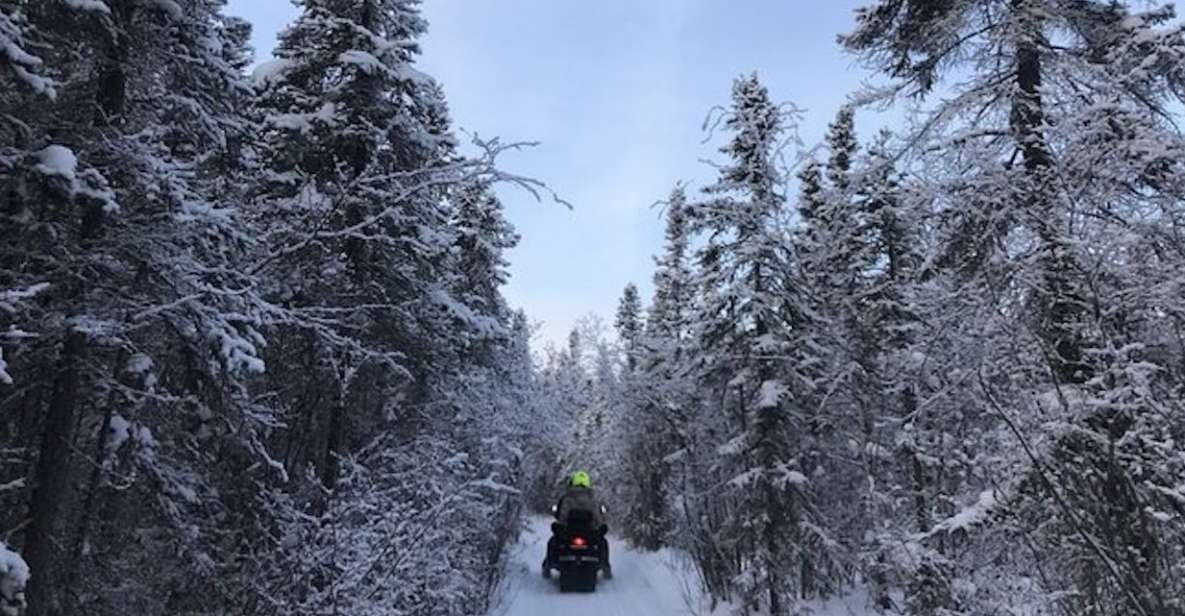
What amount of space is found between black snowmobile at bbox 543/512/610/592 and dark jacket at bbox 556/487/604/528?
0.89 ft

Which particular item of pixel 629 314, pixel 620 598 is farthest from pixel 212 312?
pixel 629 314

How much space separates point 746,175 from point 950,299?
34.3 feet

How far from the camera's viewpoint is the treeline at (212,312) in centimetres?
622

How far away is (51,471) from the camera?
6539 millimetres

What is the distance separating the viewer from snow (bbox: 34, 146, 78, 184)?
17.9 ft

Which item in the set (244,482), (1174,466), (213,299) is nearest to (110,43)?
(213,299)

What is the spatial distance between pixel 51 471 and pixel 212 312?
1.86 m

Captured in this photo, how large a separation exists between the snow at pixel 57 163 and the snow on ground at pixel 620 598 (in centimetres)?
1231

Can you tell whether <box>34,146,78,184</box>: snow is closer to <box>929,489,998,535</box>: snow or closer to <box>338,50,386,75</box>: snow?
<box>338,50,386,75</box>: snow

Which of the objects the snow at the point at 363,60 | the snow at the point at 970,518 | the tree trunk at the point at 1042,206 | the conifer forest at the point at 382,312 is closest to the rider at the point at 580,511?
the conifer forest at the point at 382,312

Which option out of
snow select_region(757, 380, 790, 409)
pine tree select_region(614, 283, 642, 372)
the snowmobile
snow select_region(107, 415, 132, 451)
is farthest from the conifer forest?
pine tree select_region(614, 283, 642, 372)

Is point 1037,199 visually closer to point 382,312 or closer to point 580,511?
point 382,312

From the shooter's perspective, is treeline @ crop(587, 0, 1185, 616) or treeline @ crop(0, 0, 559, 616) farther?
treeline @ crop(0, 0, 559, 616)

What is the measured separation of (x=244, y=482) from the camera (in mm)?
9766
